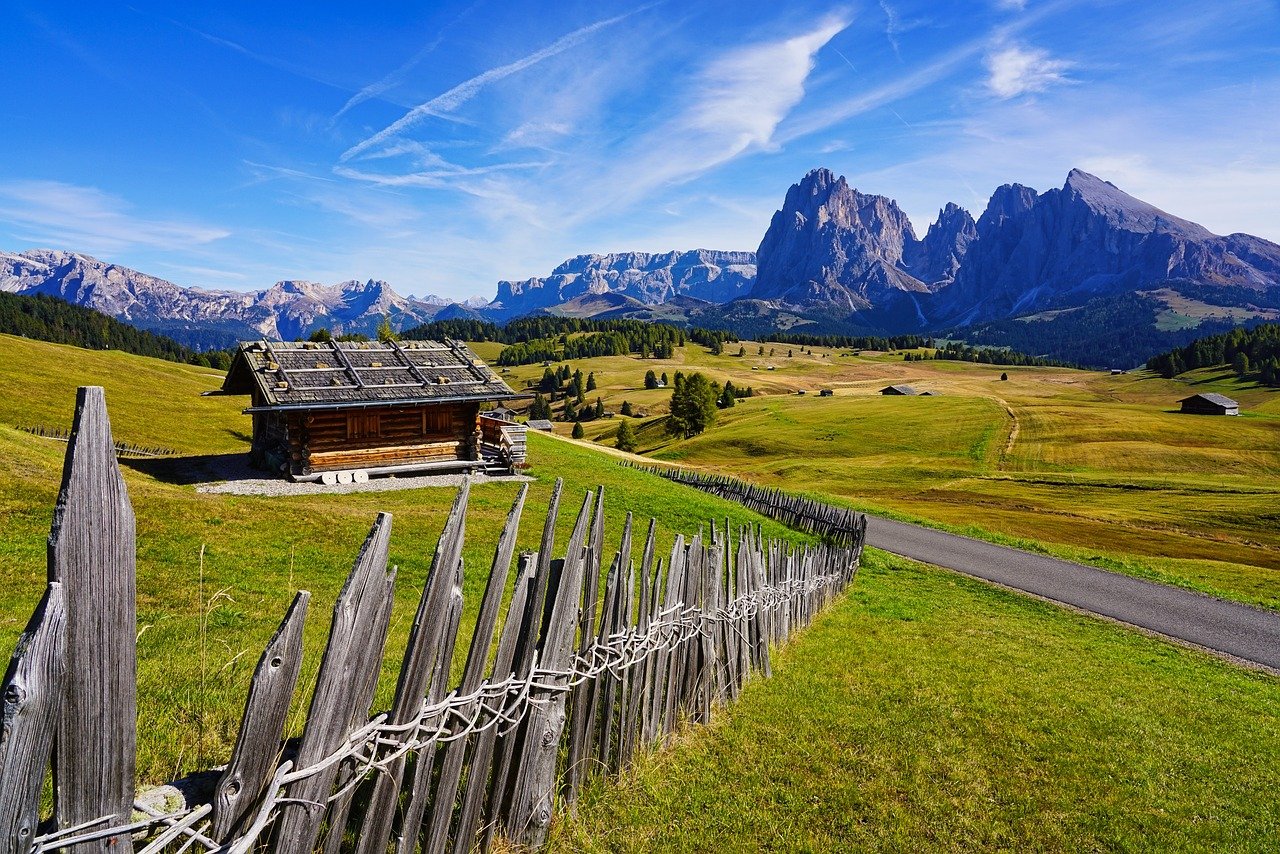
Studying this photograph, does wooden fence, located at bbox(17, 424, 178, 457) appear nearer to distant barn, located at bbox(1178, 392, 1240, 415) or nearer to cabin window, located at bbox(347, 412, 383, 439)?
cabin window, located at bbox(347, 412, 383, 439)

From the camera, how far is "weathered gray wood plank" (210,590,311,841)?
7.69ft

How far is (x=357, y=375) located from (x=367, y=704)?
25614 millimetres

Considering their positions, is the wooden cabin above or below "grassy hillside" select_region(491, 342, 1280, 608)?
above

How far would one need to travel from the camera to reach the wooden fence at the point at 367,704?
6.20 ft

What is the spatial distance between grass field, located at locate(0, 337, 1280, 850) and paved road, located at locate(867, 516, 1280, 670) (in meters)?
1.93

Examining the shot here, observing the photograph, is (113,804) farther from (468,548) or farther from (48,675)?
(468,548)

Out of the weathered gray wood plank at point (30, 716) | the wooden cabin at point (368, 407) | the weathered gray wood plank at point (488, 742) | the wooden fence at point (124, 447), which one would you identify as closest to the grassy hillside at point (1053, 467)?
the wooden cabin at point (368, 407)

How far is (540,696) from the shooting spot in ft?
14.3

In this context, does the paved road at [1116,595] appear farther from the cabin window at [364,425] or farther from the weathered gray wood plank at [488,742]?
the cabin window at [364,425]

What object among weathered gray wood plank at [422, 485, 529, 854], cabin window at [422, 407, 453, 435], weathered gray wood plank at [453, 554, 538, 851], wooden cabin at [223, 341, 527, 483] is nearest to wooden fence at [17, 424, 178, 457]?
wooden cabin at [223, 341, 527, 483]

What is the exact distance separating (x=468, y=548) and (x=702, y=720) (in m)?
9.65

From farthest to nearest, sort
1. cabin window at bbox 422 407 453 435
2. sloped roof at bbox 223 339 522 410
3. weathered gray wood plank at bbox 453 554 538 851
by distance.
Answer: cabin window at bbox 422 407 453 435 < sloped roof at bbox 223 339 522 410 < weathered gray wood plank at bbox 453 554 538 851

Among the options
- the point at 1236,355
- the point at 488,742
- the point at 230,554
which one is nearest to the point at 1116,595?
the point at 488,742

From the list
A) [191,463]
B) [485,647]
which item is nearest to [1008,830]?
[485,647]
